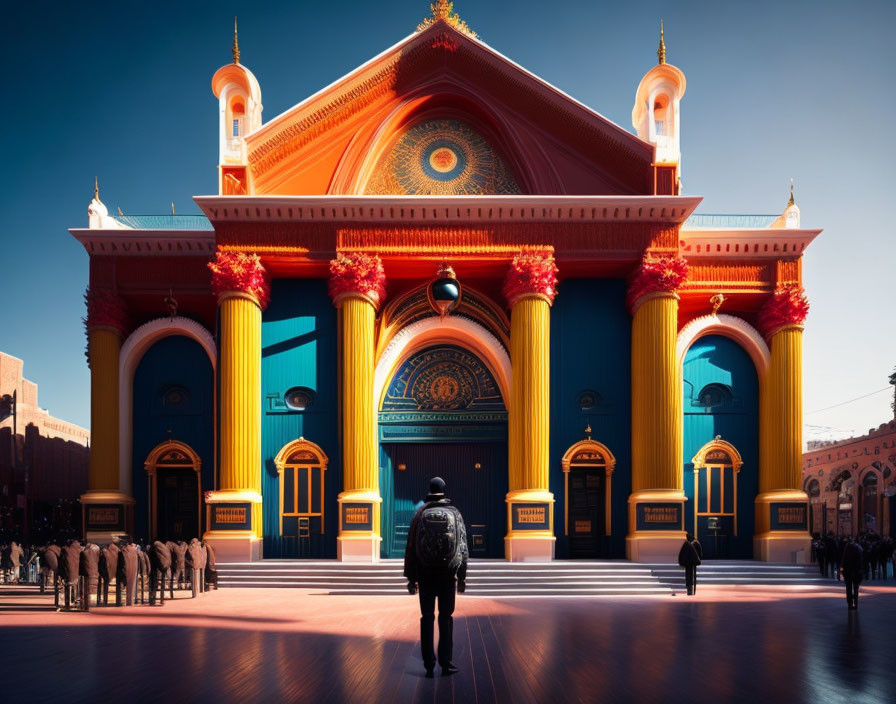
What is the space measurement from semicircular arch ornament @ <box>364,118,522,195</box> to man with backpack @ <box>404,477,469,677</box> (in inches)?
559

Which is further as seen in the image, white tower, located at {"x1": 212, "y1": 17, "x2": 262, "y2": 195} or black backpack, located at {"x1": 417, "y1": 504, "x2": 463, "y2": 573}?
white tower, located at {"x1": 212, "y1": 17, "x2": 262, "y2": 195}

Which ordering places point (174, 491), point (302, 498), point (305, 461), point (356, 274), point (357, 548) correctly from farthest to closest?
point (174, 491), point (305, 461), point (302, 498), point (356, 274), point (357, 548)

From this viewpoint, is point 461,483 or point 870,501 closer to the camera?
point 461,483

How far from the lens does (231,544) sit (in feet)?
58.4

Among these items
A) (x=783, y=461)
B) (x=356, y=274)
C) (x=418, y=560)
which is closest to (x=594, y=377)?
(x=783, y=461)

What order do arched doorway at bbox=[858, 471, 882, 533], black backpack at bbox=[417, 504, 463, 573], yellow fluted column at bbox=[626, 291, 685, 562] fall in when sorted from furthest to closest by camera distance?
arched doorway at bbox=[858, 471, 882, 533], yellow fluted column at bbox=[626, 291, 685, 562], black backpack at bbox=[417, 504, 463, 573]

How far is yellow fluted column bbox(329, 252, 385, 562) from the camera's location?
1803 centimetres

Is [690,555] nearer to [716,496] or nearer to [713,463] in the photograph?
[716,496]

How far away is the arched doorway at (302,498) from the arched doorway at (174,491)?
9.50 ft

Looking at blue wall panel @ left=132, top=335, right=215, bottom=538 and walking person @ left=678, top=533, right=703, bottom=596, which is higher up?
blue wall panel @ left=132, top=335, right=215, bottom=538

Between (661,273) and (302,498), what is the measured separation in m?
11.8

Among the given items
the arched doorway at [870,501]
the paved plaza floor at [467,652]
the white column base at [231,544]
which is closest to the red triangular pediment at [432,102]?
the white column base at [231,544]

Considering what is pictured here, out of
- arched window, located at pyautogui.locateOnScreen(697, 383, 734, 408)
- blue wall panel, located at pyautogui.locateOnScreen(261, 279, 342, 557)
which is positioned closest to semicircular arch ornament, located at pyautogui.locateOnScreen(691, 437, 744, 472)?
arched window, located at pyautogui.locateOnScreen(697, 383, 734, 408)

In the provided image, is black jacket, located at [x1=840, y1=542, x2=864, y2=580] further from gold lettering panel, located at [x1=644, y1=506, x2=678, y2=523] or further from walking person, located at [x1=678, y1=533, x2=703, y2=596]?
gold lettering panel, located at [x1=644, y1=506, x2=678, y2=523]
